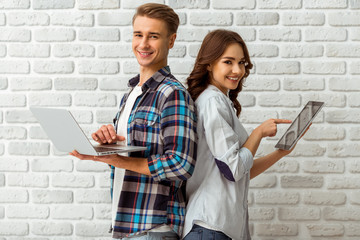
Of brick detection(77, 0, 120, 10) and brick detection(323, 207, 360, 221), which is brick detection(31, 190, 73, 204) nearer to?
brick detection(77, 0, 120, 10)

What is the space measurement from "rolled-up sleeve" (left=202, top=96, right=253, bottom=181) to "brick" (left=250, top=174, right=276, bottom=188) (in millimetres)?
874

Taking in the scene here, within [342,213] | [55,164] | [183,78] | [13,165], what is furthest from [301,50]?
[13,165]

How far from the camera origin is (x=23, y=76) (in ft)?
7.47

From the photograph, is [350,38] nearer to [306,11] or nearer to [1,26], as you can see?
[306,11]

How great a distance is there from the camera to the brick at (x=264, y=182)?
87.7 inches

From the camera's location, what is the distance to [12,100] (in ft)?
7.48

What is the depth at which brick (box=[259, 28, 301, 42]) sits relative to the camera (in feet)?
7.27

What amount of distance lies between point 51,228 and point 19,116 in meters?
0.62

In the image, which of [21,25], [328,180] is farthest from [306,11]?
[21,25]

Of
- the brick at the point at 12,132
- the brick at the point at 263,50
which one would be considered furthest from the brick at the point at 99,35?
the brick at the point at 263,50

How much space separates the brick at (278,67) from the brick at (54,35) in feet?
3.28

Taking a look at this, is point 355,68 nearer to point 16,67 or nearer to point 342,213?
point 342,213

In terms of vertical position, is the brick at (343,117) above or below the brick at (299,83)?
below

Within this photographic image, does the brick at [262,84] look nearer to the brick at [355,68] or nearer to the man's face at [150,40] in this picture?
the brick at [355,68]
